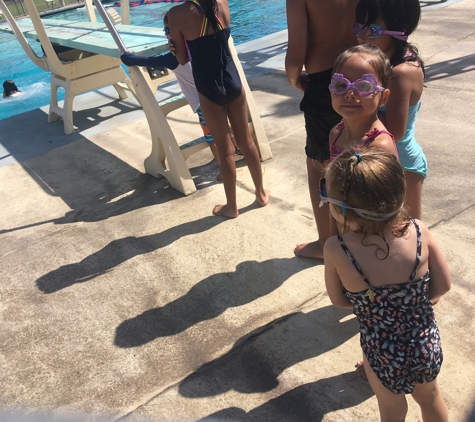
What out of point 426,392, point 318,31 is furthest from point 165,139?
point 426,392

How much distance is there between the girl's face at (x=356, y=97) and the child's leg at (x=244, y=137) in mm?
1647

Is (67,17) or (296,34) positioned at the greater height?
(296,34)

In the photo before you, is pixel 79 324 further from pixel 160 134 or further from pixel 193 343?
pixel 160 134

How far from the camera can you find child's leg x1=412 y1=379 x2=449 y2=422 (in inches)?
66.2

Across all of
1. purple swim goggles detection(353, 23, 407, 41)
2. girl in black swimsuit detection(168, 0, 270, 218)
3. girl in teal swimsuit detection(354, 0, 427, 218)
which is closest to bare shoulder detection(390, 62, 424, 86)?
girl in teal swimsuit detection(354, 0, 427, 218)

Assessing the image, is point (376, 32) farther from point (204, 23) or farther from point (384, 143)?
point (204, 23)

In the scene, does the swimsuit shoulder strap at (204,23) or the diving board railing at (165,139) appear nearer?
the swimsuit shoulder strap at (204,23)

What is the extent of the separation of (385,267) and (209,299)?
153 cm

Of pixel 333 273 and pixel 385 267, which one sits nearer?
pixel 385 267

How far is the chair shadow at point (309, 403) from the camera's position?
2.09 m

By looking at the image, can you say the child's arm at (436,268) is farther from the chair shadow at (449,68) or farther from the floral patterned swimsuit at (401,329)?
the chair shadow at (449,68)

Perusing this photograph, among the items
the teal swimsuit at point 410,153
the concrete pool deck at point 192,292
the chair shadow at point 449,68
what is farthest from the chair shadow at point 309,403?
the chair shadow at point 449,68

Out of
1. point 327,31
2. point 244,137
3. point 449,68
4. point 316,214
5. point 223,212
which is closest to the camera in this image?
point 327,31

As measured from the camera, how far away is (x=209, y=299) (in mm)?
2885
